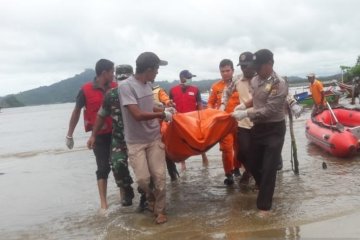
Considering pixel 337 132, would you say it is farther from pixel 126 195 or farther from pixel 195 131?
pixel 126 195

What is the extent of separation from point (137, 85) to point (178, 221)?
1.65 meters

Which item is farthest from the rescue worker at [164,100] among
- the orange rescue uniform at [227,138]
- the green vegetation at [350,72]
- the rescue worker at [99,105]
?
the green vegetation at [350,72]

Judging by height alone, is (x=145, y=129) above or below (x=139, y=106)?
below

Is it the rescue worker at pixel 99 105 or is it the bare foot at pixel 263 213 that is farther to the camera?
the rescue worker at pixel 99 105

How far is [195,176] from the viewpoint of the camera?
8047 millimetres

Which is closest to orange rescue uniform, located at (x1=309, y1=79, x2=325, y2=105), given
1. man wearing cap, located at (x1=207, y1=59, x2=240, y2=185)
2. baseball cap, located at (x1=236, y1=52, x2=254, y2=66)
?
man wearing cap, located at (x1=207, y1=59, x2=240, y2=185)

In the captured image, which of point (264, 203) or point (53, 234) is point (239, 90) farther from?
point (53, 234)

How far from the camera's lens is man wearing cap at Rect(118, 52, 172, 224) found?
5.00 metres

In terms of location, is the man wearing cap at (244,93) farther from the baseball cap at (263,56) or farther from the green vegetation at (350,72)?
the green vegetation at (350,72)

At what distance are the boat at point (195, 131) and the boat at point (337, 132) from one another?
12.1 ft

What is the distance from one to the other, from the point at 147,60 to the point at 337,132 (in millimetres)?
5419

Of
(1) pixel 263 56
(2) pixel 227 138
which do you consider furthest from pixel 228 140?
(1) pixel 263 56

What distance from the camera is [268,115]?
507 centimetres

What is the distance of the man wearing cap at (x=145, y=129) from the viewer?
5000mm
